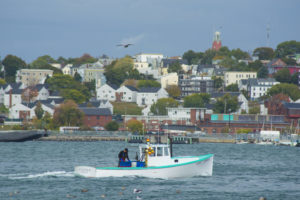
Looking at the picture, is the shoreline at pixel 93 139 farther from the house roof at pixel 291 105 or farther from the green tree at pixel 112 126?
the house roof at pixel 291 105

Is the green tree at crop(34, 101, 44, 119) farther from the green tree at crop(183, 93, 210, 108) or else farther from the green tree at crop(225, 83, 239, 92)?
the green tree at crop(225, 83, 239, 92)

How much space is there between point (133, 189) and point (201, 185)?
15.9 feet

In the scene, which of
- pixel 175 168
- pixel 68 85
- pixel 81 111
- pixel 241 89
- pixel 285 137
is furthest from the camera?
pixel 241 89

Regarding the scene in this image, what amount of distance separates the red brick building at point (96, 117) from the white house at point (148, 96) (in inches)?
1218

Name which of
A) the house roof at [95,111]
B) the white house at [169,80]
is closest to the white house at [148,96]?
the white house at [169,80]

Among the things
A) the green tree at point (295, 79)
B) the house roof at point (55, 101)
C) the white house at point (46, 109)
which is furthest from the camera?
the green tree at point (295, 79)

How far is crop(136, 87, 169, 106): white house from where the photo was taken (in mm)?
167000

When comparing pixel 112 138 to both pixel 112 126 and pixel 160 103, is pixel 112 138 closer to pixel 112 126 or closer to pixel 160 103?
pixel 112 126

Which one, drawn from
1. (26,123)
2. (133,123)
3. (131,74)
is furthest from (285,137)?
(131,74)

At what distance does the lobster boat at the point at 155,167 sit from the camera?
48.8 m

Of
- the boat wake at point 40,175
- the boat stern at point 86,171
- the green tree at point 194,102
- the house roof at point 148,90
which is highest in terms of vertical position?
the house roof at point 148,90

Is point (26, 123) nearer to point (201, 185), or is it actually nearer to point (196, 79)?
point (196, 79)

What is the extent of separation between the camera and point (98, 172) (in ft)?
161

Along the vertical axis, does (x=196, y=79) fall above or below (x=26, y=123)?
above
